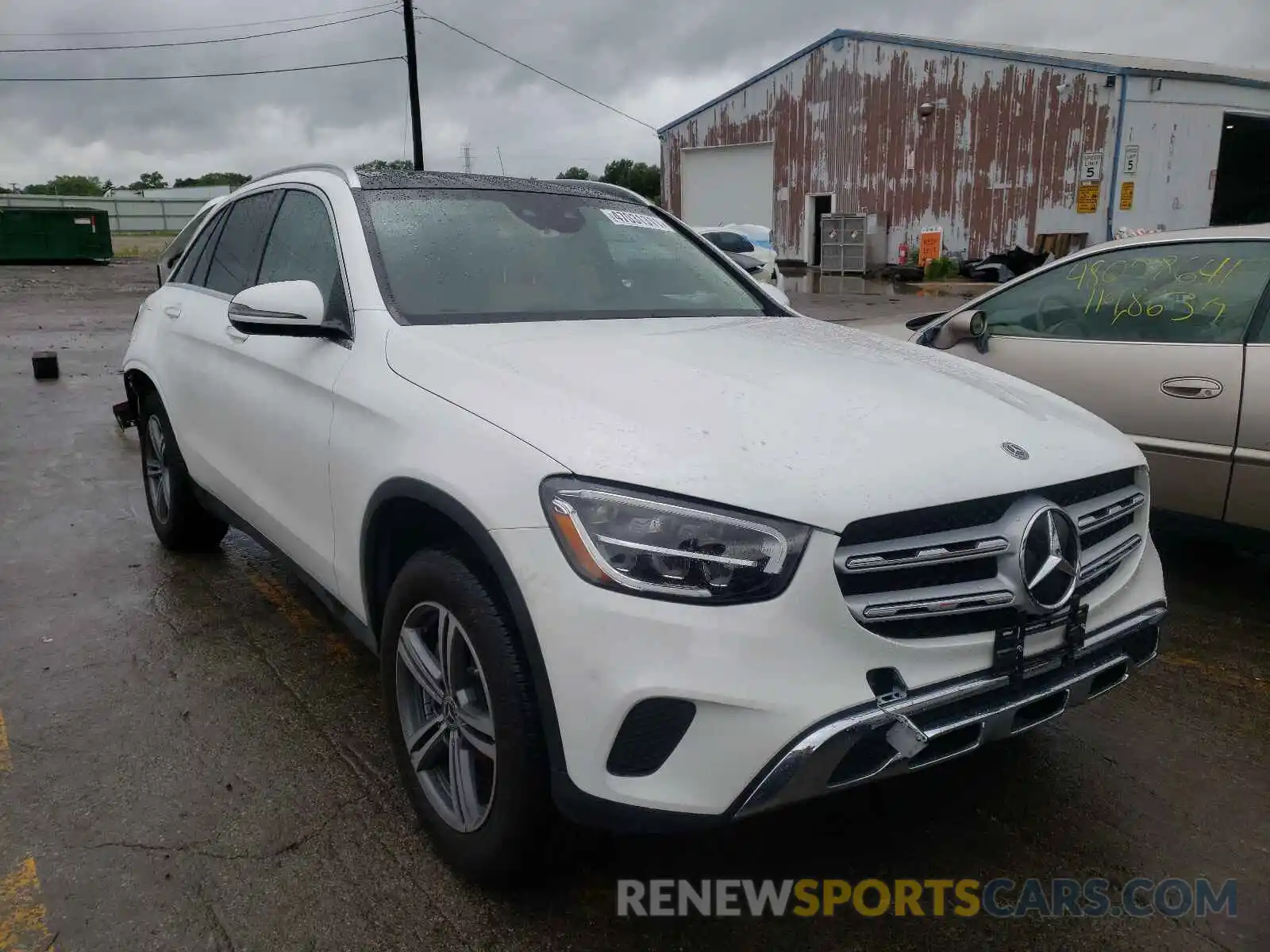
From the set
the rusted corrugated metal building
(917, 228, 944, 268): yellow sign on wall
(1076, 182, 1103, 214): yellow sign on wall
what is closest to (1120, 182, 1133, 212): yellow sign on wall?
the rusted corrugated metal building

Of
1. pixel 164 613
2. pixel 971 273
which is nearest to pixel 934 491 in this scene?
pixel 164 613

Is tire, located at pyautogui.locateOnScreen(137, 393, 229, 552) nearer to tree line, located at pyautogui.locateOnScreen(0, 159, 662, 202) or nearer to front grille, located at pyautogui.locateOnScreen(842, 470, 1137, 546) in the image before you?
front grille, located at pyautogui.locateOnScreen(842, 470, 1137, 546)

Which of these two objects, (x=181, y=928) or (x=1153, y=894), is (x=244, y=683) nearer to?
(x=181, y=928)

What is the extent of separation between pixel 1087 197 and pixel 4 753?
23.9 meters

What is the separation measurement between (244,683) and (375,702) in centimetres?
51

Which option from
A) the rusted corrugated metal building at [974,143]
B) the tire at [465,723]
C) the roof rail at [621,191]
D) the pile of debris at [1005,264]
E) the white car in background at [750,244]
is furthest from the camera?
the rusted corrugated metal building at [974,143]

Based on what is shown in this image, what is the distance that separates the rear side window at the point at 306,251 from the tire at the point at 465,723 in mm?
1020

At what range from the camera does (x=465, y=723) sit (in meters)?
2.29

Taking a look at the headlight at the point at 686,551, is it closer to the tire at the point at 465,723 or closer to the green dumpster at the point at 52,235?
the tire at the point at 465,723

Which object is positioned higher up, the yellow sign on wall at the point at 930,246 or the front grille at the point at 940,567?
the yellow sign on wall at the point at 930,246

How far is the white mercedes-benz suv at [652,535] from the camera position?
1.87 metres

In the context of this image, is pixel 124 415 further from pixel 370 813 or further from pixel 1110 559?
pixel 1110 559

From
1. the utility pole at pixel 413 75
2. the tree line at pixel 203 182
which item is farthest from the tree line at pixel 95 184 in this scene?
the utility pole at pixel 413 75

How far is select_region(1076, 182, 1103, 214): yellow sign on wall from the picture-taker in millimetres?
22172
